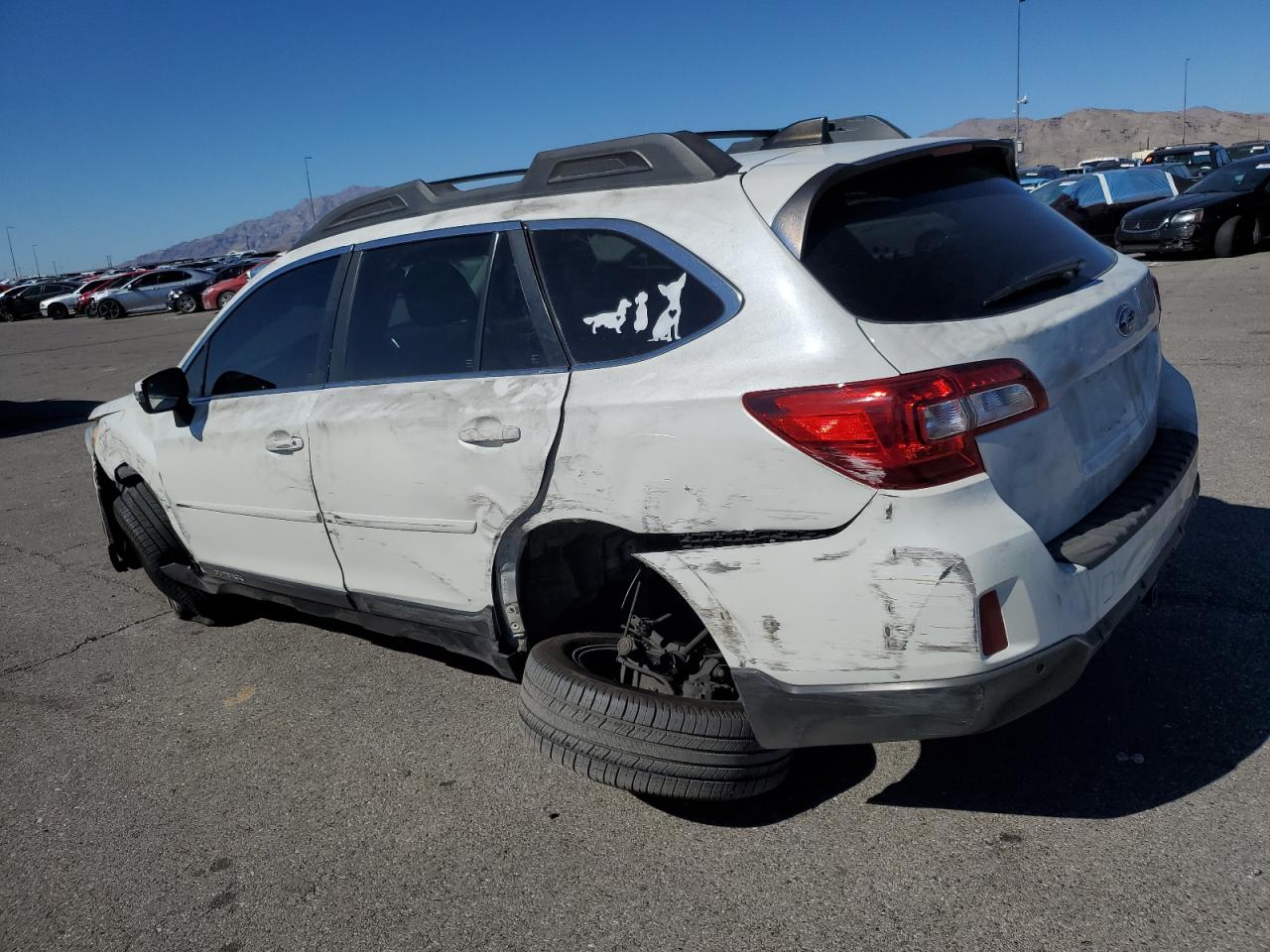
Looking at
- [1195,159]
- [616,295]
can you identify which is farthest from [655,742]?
[1195,159]

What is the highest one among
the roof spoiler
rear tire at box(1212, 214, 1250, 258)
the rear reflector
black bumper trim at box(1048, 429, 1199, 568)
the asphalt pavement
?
the roof spoiler

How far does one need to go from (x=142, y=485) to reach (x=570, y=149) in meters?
2.87

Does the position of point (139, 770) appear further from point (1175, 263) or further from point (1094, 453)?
point (1175, 263)

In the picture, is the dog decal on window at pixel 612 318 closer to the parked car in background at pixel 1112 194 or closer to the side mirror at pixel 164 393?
the side mirror at pixel 164 393

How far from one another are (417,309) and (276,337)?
86 centimetres

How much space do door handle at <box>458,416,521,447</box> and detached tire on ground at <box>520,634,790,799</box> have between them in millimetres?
704

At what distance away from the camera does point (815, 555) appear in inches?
97.1

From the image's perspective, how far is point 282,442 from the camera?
3.82m

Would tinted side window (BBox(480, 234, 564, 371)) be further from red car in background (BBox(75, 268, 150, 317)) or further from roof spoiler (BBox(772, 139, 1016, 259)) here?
red car in background (BBox(75, 268, 150, 317))

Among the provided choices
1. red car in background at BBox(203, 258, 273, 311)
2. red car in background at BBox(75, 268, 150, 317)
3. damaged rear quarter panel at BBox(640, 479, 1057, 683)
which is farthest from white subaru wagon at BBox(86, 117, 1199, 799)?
red car in background at BBox(75, 268, 150, 317)

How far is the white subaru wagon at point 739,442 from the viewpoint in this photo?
7.94ft

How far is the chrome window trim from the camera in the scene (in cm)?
268

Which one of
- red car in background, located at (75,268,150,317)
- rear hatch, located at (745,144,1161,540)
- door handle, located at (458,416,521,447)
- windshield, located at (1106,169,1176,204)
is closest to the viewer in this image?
rear hatch, located at (745,144,1161,540)

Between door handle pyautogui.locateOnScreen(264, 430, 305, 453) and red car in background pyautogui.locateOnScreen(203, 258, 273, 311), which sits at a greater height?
door handle pyautogui.locateOnScreen(264, 430, 305, 453)
